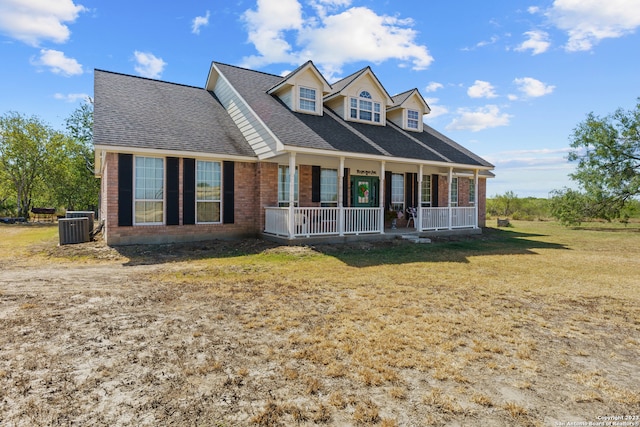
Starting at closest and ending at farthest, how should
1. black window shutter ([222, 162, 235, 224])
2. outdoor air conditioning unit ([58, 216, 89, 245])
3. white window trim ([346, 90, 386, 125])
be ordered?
outdoor air conditioning unit ([58, 216, 89, 245]) < black window shutter ([222, 162, 235, 224]) < white window trim ([346, 90, 386, 125])

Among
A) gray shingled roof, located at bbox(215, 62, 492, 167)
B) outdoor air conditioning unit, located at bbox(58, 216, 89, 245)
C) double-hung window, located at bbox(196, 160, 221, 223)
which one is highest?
gray shingled roof, located at bbox(215, 62, 492, 167)

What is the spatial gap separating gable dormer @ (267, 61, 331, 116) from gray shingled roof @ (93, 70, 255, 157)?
2611 millimetres

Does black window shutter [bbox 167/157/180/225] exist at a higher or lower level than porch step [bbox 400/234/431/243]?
higher

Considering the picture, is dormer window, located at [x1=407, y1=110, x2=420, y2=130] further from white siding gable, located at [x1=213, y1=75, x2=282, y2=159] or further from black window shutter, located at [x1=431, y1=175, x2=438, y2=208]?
white siding gable, located at [x1=213, y1=75, x2=282, y2=159]

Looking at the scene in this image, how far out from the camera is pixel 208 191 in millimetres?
12930

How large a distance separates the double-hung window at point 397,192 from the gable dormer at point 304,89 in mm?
4793

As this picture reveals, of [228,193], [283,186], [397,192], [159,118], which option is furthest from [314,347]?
[397,192]

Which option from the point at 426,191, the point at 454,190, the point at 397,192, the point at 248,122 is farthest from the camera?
the point at 454,190

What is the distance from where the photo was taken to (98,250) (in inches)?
432

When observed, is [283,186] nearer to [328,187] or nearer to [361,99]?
[328,187]

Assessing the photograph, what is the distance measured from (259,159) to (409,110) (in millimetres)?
9559

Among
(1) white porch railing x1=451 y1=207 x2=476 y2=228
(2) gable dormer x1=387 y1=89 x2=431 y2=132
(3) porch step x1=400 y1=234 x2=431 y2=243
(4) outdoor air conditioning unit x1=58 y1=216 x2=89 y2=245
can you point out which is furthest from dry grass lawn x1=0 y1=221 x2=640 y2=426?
(2) gable dormer x1=387 y1=89 x2=431 y2=132

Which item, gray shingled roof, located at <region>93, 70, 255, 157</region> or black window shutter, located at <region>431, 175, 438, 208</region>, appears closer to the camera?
gray shingled roof, located at <region>93, 70, 255, 157</region>

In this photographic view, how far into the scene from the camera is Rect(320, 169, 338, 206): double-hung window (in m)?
15.0
